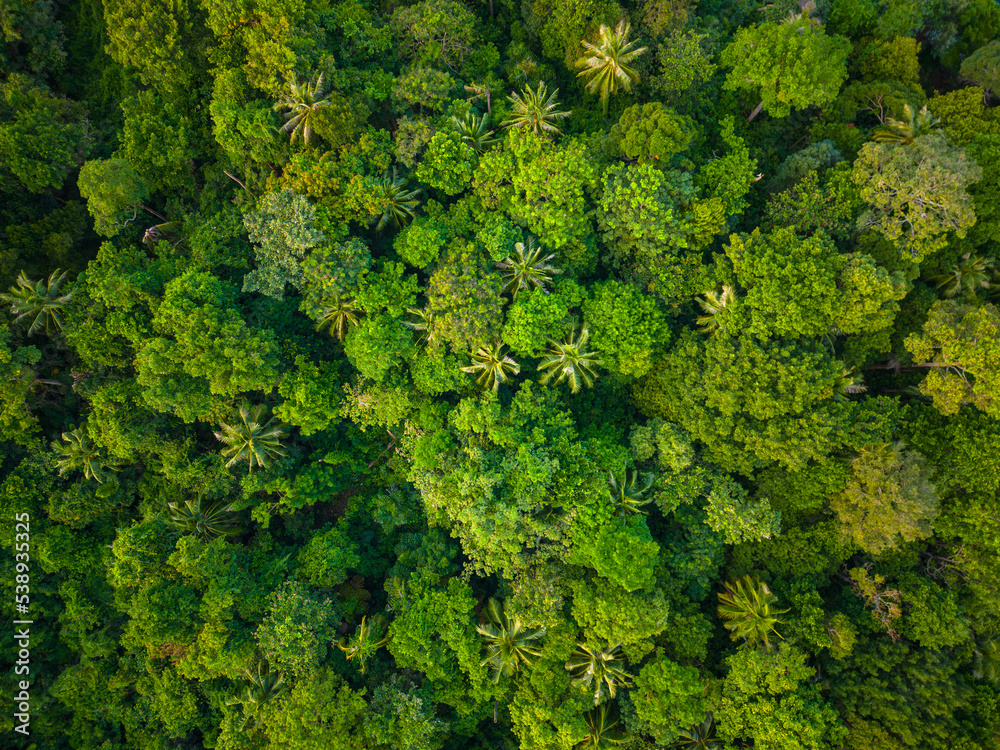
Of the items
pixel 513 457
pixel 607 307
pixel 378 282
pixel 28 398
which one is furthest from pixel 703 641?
pixel 28 398

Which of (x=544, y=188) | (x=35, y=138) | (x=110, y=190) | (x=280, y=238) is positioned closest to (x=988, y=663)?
(x=544, y=188)

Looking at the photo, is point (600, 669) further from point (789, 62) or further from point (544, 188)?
point (789, 62)

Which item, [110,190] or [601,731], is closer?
[601,731]

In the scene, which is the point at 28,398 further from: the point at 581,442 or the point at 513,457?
the point at 581,442

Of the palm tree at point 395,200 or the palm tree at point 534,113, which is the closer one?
the palm tree at point 534,113

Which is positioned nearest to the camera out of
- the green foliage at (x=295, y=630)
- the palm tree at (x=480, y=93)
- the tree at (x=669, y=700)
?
the tree at (x=669, y=700)

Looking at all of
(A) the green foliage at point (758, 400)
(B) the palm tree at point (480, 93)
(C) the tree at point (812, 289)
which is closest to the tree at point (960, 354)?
(C) the tree at point (812, 289)

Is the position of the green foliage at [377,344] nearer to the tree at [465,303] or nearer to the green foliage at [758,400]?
the tree at [465,303]
